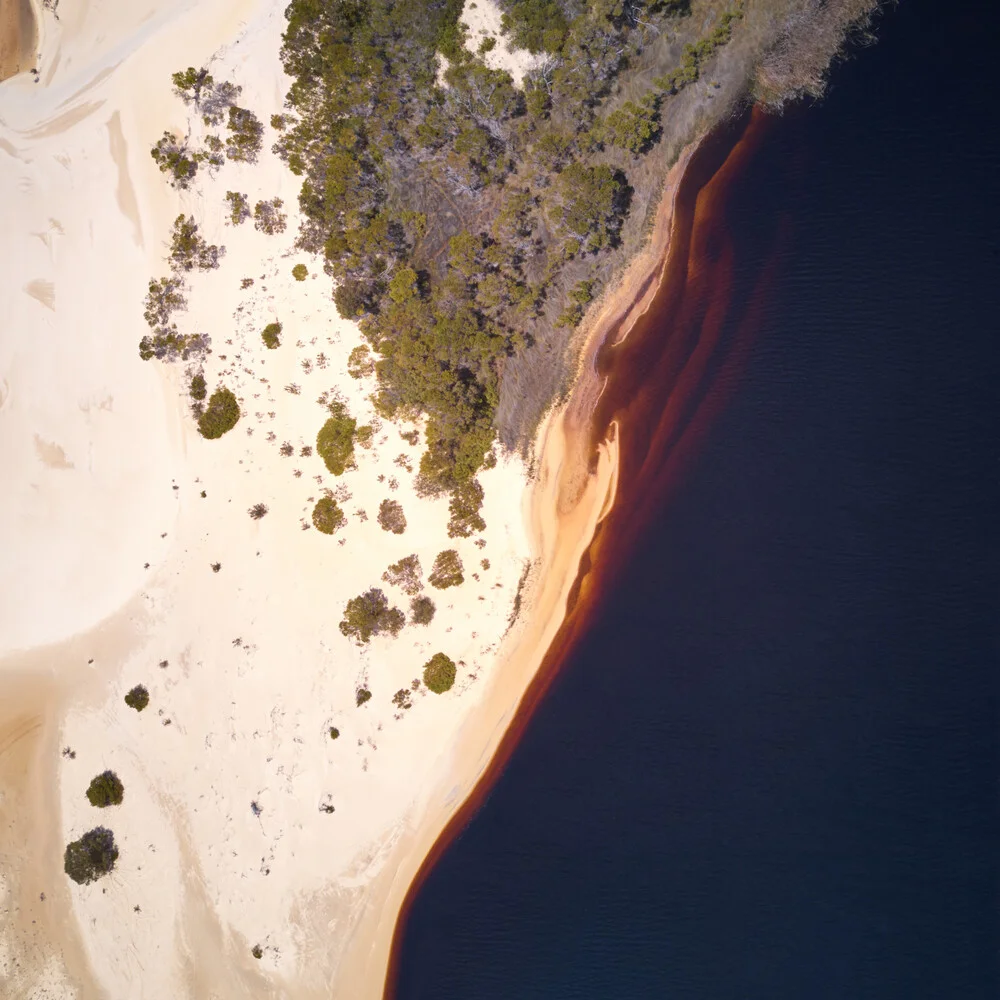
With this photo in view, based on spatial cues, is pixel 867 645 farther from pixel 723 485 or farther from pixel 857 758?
pixel 723 485

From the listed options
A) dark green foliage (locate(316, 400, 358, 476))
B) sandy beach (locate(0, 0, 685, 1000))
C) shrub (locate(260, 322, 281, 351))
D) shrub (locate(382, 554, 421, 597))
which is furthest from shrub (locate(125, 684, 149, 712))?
shrub (locate(260, 322, 281, 351))

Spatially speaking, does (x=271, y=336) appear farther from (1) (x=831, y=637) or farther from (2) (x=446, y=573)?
(1) (x=831, y=637)

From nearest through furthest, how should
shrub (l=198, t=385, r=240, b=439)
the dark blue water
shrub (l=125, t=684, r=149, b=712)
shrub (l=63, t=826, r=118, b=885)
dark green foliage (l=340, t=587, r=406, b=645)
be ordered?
the dark blue water → dark green foliage (l=340, t=587, r=406, b=645) → shrub (l=63, t=826, r=118, b=885) → shrub (l=198, t=385, r=240, b=439) → shrub (l=125, t=684, r=149, b=712)

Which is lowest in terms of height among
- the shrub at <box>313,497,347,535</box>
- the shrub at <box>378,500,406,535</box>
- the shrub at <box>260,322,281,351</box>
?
the shrub at <box>378,500,406,535</box>

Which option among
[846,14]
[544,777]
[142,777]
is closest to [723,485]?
[544,777]

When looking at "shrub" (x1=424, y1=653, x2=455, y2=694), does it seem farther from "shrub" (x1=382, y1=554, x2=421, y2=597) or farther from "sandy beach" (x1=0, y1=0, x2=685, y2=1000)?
"shrub" (x1=382, y1=554, x2=421, y2=597)

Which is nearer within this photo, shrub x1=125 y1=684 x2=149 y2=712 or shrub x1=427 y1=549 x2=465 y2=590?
shrub x1=427 y1=549 x2=465 y2=590

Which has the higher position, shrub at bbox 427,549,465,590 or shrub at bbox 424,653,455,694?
shrub at bbox 427,549,465,590
